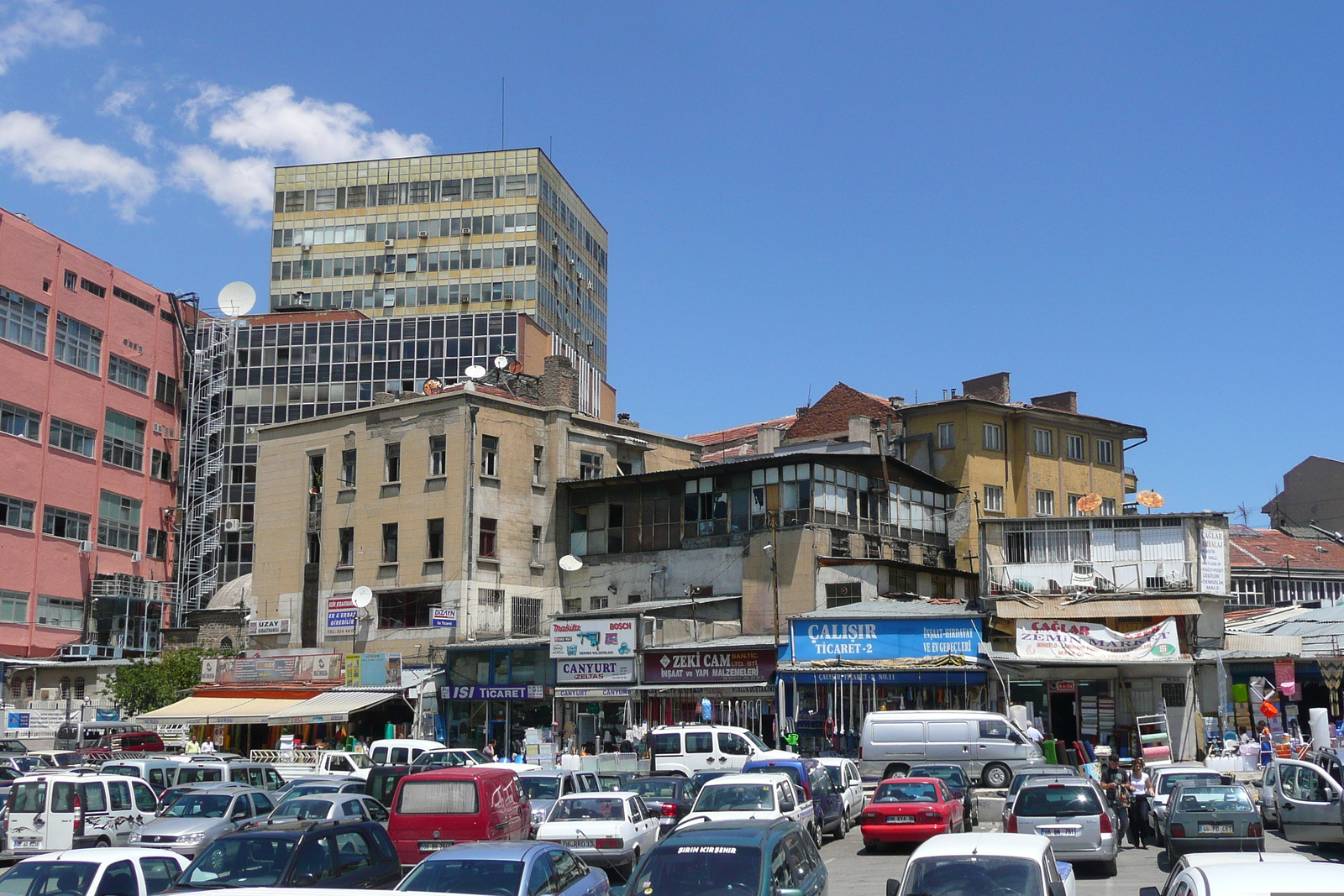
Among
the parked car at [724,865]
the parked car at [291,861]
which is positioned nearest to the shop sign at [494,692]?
the parked car at [291,861]

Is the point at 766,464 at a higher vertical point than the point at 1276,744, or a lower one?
higher

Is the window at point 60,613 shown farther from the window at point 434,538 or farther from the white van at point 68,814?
the white van at point 68,814

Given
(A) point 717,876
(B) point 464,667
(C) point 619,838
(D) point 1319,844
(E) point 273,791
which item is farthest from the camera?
(B) point 464,667

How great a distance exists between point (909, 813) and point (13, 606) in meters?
55.4

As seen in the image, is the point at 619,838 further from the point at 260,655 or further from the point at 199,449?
the point at 199,449

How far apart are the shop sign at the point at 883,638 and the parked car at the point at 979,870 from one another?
28.8 metres

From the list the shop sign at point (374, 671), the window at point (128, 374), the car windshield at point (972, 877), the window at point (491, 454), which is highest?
the window at point (128, 374)

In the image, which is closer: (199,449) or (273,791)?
(273,791)

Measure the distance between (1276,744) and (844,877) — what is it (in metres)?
23.0

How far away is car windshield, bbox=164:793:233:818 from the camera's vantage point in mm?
22172

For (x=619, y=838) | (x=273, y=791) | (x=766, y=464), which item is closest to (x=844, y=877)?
(x=619, y=838)

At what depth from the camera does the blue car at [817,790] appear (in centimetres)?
2523

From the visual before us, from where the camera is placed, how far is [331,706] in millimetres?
46438

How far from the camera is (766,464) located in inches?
1962
